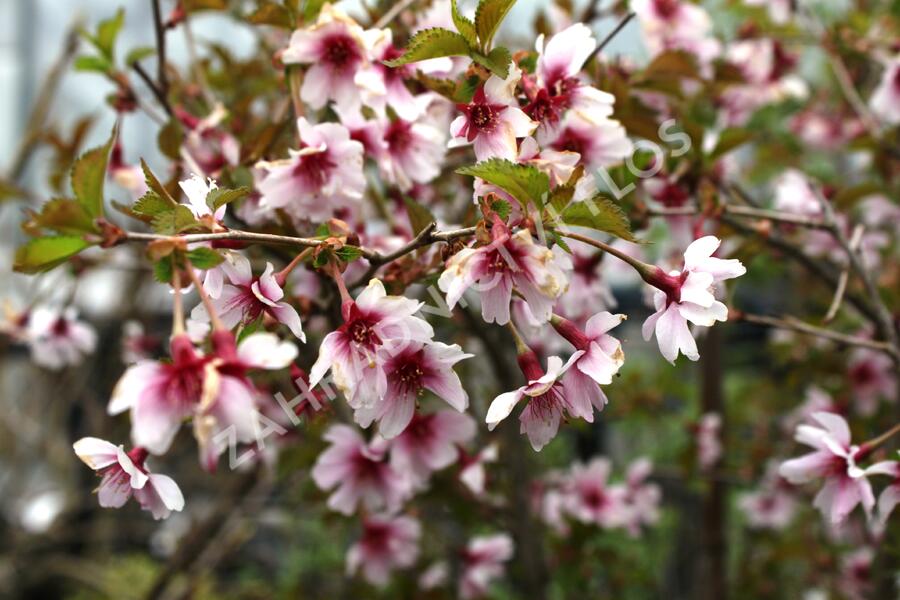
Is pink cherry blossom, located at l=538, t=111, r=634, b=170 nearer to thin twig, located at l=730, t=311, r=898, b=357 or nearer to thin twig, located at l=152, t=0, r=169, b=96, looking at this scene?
thin twig, located at l=730, t=311, r=898, b=357

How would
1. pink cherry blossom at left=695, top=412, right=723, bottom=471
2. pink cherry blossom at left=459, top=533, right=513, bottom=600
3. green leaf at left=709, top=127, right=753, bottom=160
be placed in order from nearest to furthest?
green leaf at left=709, top=127, right=753, bottom=160, pink cherry blossom at left=459, top=533, right=513, bottom=600, pink cherry blossom at left=695, top=412, right=723, bottom=471

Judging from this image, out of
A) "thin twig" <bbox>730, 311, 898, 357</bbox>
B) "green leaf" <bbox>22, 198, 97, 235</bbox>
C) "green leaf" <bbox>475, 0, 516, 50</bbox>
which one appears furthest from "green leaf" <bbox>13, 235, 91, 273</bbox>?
"thin twig" <bbox>730, 311, 898, 357</bbox>

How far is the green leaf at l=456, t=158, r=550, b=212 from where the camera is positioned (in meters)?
0.60

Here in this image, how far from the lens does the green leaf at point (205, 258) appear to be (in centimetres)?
60

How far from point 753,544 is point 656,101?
5.08ft

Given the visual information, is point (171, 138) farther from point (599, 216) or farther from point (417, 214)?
point (599, 216)

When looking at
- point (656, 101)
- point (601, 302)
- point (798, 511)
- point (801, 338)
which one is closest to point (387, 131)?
point (601, 302)

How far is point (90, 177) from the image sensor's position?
60 centimetres

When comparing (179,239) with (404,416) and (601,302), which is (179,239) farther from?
(601,302)

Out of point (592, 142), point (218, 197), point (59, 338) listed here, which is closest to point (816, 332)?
point (592, 142)

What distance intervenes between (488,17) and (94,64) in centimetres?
64

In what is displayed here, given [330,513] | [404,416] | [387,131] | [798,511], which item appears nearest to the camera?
[404,416]

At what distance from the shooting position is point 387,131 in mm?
936

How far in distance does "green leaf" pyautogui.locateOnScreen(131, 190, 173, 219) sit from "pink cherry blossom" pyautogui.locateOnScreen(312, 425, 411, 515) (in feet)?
1.31
